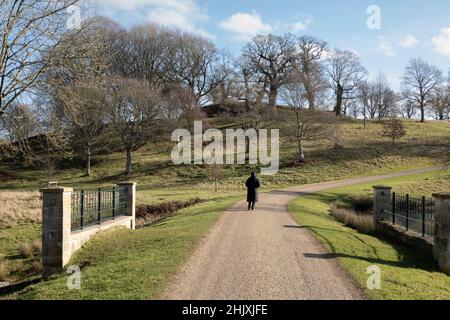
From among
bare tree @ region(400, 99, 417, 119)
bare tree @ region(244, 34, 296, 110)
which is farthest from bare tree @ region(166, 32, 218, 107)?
bare tree @ region(400, 99, 417, 119)

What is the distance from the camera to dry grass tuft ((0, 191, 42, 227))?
19.2m

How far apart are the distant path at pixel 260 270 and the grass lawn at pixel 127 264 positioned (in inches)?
15.6

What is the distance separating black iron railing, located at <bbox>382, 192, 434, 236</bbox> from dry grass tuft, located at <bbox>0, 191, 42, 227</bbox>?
15448mm

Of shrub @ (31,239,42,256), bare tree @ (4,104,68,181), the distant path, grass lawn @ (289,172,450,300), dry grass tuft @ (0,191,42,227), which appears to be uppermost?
bare tree @ (4,104,68,181)

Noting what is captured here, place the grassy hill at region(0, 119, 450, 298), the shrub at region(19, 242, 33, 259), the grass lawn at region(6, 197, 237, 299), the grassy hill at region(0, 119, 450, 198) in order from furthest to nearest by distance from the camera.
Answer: the grassy hill at region(0, 119, 450, 198) < the shrub at region(19, 242, 33, 259) < the grassy hill at region(0, 119, 450, 298) < the grass lawn at region(6, 197, 237, 299)

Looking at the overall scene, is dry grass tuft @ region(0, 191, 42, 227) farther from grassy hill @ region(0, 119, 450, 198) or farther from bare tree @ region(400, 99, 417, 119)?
bare tree @ region(400, 99, 417, 119)

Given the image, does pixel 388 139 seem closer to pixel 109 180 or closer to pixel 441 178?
pixel 441 178

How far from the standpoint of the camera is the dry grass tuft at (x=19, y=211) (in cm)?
1923

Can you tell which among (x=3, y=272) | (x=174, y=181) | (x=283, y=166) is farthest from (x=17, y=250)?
(x=283, y=166)

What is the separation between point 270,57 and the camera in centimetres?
7594

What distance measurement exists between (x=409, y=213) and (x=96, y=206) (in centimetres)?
1122

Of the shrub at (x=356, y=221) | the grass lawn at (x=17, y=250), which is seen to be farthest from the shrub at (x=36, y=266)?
the shrub at (x=356, y=221)

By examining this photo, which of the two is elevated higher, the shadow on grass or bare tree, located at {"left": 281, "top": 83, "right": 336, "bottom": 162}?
bare tree, located at {"left": 281, "top": 83, "right": 336, "bottom": 162}
